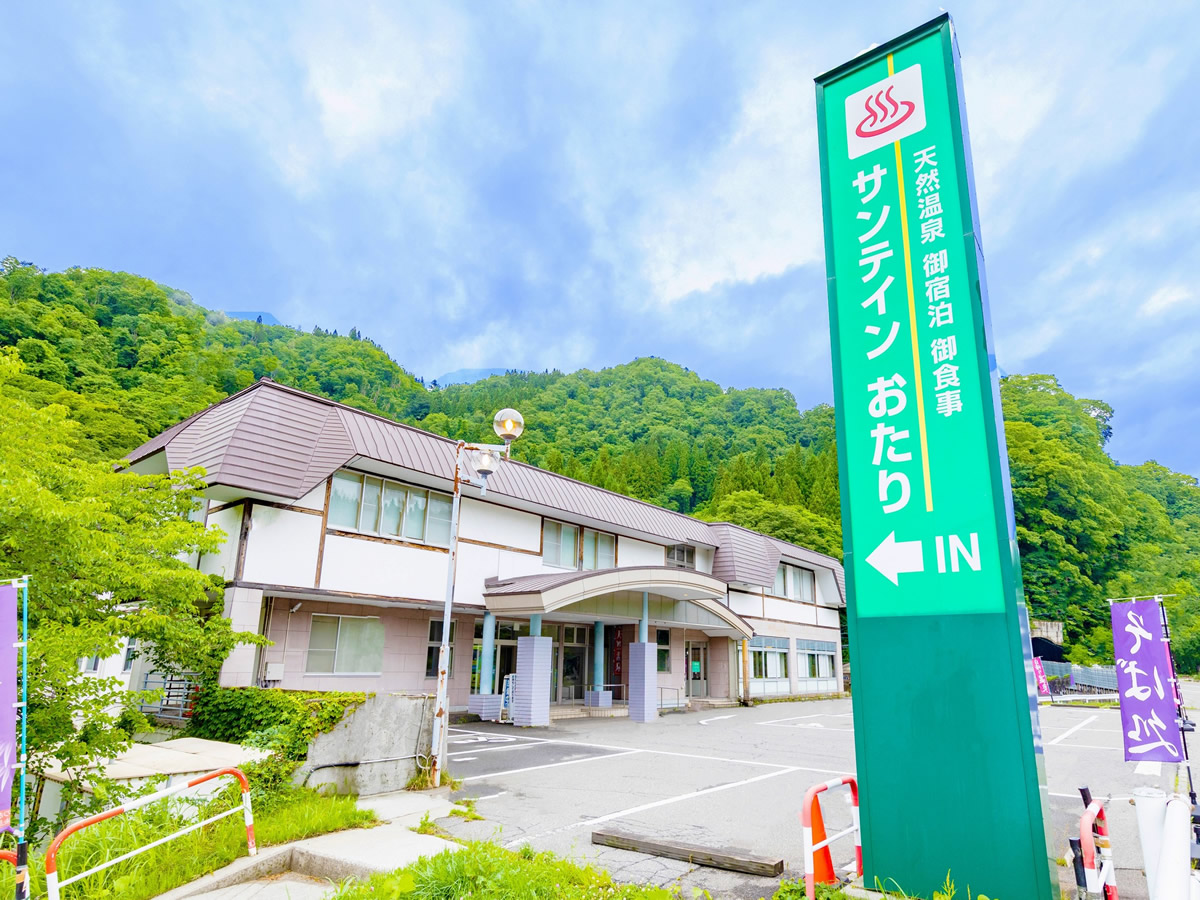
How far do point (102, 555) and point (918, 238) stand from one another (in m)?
8.26

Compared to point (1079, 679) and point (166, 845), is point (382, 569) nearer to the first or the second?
point (166, 845)

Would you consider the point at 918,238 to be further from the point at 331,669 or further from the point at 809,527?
the point at 809,527

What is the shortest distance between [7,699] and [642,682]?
16.4m

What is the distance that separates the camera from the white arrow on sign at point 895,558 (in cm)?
481

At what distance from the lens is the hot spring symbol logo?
5449 mm

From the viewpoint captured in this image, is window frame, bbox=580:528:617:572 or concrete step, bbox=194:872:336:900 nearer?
concrete step, bbox=194:872:336:900

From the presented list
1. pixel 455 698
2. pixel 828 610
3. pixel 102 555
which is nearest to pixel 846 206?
pixel 102 555

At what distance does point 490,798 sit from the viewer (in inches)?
324

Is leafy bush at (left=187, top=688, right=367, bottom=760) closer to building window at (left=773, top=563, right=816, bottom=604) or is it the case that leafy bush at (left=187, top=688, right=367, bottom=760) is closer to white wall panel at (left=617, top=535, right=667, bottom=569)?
white wall panel at (left=617, top=535, right=667, bottom=569)

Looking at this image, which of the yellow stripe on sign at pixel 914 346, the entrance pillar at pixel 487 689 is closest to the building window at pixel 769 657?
the entrance pillar at pixel 487 689

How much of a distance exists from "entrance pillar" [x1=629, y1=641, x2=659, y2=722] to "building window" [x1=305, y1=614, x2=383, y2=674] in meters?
6.83

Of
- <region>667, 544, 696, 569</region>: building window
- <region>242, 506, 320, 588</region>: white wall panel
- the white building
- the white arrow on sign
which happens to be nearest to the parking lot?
the white arrow on sign

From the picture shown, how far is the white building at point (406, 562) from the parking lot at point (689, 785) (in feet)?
8.52

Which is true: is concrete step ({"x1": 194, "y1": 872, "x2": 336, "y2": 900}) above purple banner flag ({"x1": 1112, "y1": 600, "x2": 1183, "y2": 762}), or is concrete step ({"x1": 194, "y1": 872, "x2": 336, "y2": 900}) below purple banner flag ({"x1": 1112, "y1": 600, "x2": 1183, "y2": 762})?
below
